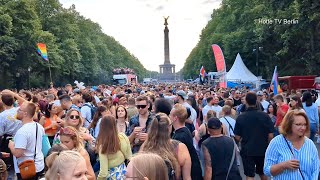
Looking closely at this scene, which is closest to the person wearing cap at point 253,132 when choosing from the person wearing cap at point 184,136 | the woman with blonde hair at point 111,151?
the person wearing cap at point 184,136

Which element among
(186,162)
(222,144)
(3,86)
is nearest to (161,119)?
(186,162)

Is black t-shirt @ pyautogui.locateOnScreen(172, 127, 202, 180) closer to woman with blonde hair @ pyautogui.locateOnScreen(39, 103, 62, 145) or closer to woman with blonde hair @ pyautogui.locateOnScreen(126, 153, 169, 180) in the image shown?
woman with blonde hair @ pyautogui.locateOnScreen(126, 153, 169, 180)

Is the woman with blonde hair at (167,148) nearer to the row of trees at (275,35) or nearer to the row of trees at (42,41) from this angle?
the row of trees at (275,35)

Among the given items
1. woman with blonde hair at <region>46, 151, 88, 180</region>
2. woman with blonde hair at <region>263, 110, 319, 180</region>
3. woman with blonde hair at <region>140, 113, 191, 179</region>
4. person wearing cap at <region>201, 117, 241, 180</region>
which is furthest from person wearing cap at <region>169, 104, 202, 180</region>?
woman with blonde hair at <region>46, 151, 88, 180</region>

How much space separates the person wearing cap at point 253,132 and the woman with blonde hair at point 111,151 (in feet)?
8.84

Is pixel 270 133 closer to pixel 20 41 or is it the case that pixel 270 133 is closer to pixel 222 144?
pixel 222 144

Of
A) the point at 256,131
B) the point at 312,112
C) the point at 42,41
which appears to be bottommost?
the point at 312,112

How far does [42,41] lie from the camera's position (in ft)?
156

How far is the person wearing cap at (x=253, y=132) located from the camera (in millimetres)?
7660

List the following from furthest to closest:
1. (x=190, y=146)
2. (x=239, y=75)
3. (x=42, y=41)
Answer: (x=42, y=41), (x=239, y=75), (x=190, y=146)

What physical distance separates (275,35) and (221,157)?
120 ft

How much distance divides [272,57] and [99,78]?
128 feet

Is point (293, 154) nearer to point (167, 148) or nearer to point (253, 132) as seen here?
point (167, 148)

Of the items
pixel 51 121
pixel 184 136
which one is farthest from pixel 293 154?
pixel 51 121
